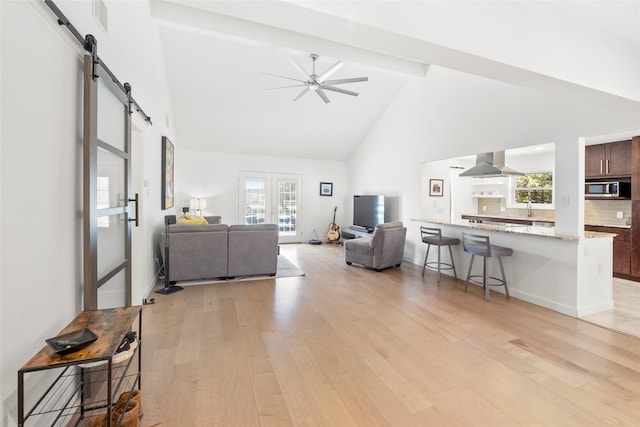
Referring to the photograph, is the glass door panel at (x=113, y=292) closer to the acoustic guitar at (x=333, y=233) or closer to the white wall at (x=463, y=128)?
the white wall at (x=463, y=128)

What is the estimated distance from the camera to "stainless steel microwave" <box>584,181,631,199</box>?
496 centimetres

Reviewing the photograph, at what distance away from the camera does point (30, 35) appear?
136 cm

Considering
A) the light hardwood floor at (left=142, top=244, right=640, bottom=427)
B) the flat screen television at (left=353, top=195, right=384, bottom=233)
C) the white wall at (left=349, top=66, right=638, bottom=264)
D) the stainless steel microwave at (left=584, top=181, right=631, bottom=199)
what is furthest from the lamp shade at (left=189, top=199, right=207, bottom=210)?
the stainless steel microwave at (left=584, top=181, right=631, bottom=199)

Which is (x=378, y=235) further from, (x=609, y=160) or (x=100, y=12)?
→ (x=100, y=12)

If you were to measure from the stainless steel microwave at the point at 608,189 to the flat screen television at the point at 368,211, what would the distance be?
368cm

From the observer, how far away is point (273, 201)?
8469 millimetres

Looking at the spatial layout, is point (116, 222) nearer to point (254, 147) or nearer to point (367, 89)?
point (367, 89)

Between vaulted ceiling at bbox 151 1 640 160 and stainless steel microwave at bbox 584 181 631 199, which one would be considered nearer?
vaulted ceiling at bbox 151 1 640 160

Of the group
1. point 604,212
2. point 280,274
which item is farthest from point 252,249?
point 604,212

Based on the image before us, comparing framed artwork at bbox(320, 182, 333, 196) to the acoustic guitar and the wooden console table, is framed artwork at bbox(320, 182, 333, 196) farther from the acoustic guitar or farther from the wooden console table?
the wooden console table

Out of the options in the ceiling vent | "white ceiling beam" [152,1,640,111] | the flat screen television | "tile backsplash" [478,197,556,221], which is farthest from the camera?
the flat screen television

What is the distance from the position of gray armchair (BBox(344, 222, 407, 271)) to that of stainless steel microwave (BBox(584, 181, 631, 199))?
3296 mm

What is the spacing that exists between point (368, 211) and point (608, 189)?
433 centimetres

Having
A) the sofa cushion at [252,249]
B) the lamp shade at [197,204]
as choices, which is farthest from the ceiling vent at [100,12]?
the lamp shade at [197,204]
